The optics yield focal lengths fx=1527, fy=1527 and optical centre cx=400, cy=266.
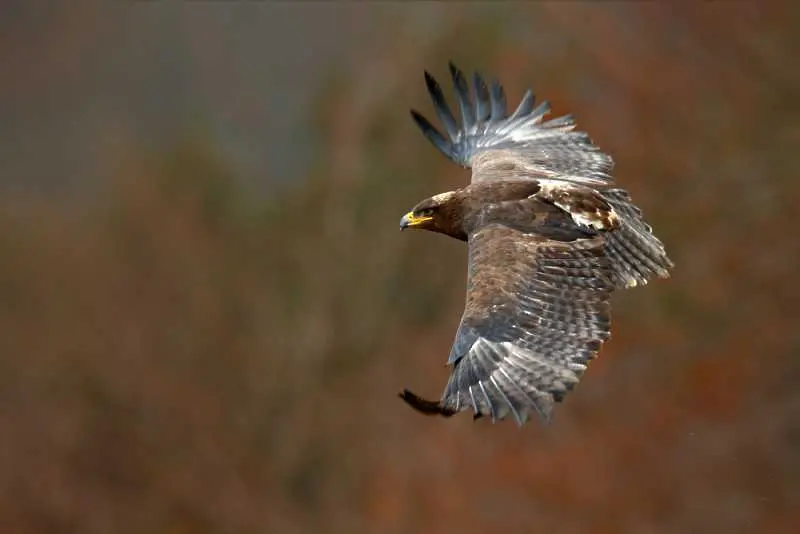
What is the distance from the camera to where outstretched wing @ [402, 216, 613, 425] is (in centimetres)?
847

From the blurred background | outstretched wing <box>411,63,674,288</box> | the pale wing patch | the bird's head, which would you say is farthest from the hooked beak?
the blurred background

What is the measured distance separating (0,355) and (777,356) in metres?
14.0

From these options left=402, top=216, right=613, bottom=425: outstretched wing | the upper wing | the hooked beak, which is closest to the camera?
left=402, top=216, right=613, bottom=425: outstretched wing

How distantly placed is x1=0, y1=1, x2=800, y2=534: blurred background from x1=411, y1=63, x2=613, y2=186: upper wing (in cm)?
722

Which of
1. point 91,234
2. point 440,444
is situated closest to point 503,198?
point 440,444

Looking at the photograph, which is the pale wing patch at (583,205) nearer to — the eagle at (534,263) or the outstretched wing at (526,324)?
the eagle at (534,263)

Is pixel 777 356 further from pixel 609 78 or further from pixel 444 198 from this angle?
pixel 444 198

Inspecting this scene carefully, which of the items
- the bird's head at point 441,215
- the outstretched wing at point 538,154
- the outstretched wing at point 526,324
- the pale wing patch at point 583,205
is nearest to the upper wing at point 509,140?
the outstretched wing at point 538,154

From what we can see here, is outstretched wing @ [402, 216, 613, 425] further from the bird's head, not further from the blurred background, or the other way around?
the blurred background

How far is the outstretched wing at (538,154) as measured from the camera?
9.79 m

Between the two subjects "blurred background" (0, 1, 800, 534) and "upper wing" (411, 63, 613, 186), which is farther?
"blurred background" (0, 1, 800, 534)

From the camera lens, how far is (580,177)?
10.6 m

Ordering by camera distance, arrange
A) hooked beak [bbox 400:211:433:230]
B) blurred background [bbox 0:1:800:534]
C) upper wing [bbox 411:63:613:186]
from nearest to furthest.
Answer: hooked beak [bbox 400:211:433:230] → upper wing [bbox 411:63:613:186] → blurred background [bbox 0:1:800:534]

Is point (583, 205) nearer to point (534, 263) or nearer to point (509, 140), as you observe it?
point (534, 263)
